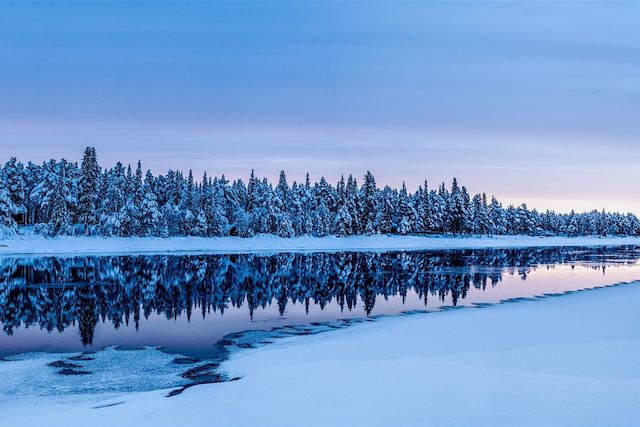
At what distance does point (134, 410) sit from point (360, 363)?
4.60m

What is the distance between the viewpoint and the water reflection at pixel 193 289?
22484mm

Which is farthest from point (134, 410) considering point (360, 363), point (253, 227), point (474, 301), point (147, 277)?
point (253, 227)

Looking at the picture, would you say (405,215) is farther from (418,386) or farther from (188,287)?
(418,386)

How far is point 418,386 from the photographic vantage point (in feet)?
31.0

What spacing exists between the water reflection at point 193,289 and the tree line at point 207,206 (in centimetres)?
3014

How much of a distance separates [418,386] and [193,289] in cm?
2314

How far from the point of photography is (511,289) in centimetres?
3150

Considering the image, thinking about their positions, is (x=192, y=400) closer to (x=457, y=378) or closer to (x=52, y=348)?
(x=457, y=378)

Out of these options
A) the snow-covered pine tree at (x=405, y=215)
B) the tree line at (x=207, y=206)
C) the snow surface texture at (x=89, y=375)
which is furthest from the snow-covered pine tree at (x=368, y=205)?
the snow surface texture at (x=89, y=375)

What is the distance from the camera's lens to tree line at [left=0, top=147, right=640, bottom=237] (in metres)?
78.2

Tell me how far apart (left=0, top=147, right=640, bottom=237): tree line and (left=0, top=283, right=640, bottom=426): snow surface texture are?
62.8 meters

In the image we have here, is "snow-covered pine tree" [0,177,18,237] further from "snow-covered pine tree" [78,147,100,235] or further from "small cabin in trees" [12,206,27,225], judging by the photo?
"small cabin in trees" [12,206,27,225]

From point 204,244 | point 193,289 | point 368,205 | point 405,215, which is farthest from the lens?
point 405,215

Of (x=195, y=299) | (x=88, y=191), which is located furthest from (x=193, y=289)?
(x=88, y=191)
